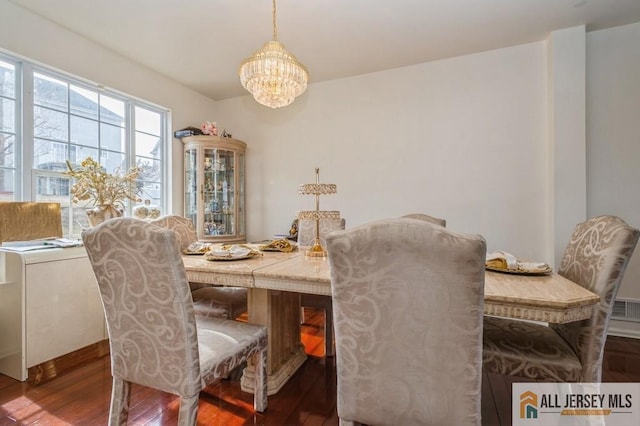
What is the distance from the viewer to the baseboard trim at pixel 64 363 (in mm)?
1824

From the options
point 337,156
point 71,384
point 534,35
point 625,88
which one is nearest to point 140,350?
point 71,384

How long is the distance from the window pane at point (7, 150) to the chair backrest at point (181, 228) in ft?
3.73

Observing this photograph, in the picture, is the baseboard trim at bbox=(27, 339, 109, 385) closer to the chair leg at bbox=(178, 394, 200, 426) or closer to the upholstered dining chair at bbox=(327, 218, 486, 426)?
the chair leg at bbox=(178, 394, 200, 426)

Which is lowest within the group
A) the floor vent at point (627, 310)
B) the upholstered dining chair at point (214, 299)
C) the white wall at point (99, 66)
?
the floor vent at point (627, 310)

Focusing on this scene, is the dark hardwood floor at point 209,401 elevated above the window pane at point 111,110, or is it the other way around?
the window pane at point 111,110

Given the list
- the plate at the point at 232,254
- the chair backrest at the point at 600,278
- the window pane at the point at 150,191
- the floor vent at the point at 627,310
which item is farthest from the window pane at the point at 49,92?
the floor vent at the point at 627,310

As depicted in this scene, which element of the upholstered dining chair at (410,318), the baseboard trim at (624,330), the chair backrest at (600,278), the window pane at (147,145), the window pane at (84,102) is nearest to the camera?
the upholstered dining chair at (410,318)

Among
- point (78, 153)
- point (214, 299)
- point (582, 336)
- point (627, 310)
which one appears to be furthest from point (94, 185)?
point (627, 310)

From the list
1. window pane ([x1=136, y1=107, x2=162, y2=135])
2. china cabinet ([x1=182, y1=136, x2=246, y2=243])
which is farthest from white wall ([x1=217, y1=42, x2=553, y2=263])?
window pane ([x1=136, y1=107, x2=162, y2=135])

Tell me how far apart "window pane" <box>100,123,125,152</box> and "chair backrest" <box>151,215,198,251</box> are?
1.22 m

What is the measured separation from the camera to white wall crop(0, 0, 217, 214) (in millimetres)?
2137

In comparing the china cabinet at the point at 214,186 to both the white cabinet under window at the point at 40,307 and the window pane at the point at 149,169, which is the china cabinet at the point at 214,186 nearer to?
the window pane at the point at 149,169

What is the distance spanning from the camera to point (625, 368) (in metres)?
1.94

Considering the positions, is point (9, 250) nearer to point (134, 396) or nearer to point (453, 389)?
point (134, 396)
